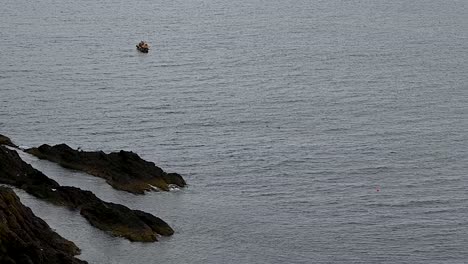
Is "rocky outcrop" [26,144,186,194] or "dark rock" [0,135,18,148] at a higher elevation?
"dark rock" [0,135,18,148]

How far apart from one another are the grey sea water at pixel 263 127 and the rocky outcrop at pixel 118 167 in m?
1.18

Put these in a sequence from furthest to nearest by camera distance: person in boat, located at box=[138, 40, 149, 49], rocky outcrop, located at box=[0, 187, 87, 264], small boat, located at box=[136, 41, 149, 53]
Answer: person in boat, located at box=[138, 40, 149, 49], small boat, located at box=[136, 41, 149, 53], rocky outcrop, located at box=[0, 187, 87, 264]

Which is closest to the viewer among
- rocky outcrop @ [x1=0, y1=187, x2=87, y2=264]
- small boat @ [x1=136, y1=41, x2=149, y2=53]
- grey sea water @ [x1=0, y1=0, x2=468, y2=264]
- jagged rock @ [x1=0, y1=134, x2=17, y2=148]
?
rocky outcrop @ [x1=0, y1=187, x2=87, y2=264]

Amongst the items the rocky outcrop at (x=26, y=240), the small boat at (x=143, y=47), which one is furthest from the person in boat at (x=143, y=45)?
the rocky outcrop at (x=26, y=240)

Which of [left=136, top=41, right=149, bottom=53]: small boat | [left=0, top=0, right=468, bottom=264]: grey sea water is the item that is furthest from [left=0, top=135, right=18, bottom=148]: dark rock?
[left=136, top=41, right=149, bottom=53]: small boat

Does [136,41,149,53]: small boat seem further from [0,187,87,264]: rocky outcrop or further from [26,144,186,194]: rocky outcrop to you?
→ [0,187,87,264]: rocky outcrop

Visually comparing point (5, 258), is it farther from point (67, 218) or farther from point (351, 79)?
point (351, 79)

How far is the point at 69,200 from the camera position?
51.4m

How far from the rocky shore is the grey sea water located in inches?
41.5

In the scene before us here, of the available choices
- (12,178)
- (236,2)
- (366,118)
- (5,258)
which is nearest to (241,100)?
(366,118)

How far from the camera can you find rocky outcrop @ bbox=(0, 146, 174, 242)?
49.7 m

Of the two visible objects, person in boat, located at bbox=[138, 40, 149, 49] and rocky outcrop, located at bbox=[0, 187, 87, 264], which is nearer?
rocky outcrop, located at bbox=[0, 187, 87, 264]

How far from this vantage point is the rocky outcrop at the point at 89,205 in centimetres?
4972

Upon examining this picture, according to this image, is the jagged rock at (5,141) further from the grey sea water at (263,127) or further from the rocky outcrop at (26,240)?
the rocky outcrop at (26,240)
